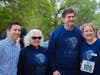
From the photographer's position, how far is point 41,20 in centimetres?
4825

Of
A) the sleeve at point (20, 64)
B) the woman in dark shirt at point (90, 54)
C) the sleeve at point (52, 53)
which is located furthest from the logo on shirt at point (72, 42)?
the sleeve at point (20, 64)

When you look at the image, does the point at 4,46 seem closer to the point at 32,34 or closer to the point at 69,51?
the point at 32,34

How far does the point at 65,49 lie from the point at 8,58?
120 centimetres

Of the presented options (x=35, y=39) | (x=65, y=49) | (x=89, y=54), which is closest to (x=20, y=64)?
(x=35, y=39)

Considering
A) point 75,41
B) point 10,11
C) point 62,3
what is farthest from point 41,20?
point 75,41

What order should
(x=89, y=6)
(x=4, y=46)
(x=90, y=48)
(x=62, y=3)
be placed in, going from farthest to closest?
(x=89, y=6) → (x=62, y=3) → (x=90, y=48) → (x=4, y=46)

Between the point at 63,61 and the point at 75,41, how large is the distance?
44 cm

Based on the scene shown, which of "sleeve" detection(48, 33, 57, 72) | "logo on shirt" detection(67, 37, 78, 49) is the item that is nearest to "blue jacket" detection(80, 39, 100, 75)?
"logo on shirt" detection(67, 37, 78, 49)

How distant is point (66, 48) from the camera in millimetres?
6871

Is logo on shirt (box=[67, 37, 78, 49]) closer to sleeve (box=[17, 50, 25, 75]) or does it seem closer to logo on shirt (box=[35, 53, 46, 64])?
logo on shirt (box=[35, 53, 46, 64])

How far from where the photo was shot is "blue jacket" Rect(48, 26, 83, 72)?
687 cm

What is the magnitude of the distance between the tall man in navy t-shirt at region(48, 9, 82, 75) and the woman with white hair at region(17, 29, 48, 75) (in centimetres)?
33

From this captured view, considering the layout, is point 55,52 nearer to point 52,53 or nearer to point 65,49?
point 52,53

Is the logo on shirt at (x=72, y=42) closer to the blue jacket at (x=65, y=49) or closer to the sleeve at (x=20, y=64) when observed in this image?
the blue jacket at (x=65, y=49)
